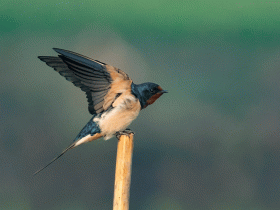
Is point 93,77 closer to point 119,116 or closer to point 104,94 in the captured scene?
point 104,94

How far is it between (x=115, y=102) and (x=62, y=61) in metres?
0.82

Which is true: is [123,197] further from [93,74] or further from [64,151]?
[93,74]

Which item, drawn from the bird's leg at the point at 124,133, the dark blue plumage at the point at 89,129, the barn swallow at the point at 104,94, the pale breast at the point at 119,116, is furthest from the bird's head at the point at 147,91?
the dark blue plumage at the point at 89,129

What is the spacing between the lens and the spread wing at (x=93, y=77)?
13.1ft

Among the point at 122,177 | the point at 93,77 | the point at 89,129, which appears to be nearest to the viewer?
the point at 122,177

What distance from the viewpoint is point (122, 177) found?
395 centimetres

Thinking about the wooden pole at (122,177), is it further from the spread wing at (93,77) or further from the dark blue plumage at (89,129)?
the spread wing at (93,77)

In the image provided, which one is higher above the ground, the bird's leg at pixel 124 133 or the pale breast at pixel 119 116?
the pale breast at pixel 119 116

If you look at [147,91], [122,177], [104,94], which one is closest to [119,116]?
[104,94]

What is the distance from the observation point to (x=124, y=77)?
4.06 meters

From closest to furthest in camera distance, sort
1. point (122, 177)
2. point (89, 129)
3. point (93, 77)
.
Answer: point (122, 177) → point (93, 77) → point (89, 129)

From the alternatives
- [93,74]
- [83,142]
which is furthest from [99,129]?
[93,74]

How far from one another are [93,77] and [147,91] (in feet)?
2.25

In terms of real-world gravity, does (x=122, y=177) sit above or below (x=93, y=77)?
below
